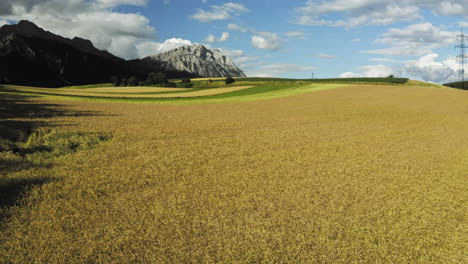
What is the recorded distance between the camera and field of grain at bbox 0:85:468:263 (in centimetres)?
603

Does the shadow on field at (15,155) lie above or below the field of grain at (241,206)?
above

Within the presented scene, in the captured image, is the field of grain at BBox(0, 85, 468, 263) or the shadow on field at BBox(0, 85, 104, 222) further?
the shadow on field at BBox(0, 85, 104, 222)

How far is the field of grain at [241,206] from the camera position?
603cm

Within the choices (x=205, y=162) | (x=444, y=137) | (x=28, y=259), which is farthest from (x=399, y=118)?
(x=28, y=259)

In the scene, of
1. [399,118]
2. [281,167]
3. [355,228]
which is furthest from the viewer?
[399,118]

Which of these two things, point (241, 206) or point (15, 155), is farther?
point (15, 155)

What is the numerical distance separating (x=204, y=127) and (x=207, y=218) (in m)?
14.8

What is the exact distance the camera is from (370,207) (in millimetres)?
8188

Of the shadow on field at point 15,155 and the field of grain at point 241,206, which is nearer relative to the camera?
the field of grain at point 241,206

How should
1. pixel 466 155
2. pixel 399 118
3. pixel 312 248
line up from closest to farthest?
pixel 312 248
pixel 466 155
pixel 399 118

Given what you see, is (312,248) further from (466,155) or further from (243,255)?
(466,155)

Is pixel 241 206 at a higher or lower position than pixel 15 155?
lower

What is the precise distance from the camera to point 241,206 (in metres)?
8.07

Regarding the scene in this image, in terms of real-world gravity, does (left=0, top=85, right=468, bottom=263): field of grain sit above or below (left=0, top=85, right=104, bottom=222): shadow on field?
below
